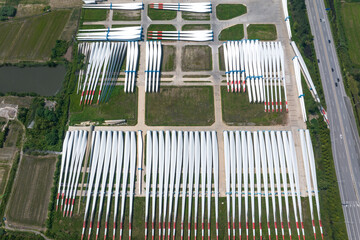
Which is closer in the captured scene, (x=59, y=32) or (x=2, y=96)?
(x=2, y=96)

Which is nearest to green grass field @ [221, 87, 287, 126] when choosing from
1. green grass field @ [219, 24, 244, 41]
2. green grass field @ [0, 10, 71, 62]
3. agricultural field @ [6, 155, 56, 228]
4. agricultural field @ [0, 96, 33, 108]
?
green grass field @ [219, 24, 244, 41]

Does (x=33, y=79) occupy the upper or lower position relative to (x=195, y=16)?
lower

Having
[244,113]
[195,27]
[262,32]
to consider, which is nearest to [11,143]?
[195,27]

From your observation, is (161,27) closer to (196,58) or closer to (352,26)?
(196,58)

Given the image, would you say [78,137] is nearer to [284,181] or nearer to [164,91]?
[164,91]

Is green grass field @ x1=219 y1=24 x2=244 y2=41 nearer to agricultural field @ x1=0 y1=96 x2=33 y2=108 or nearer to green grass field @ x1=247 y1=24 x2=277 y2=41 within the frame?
green grass field @ x1=247 y1=24 x2=277 y2=41

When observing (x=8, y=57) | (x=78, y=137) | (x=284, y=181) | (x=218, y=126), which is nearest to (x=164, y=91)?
(x=218, y=126)
